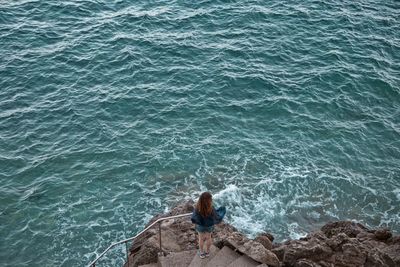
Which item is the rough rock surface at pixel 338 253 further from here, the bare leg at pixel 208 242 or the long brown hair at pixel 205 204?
the long brown hair at pixel 205 204

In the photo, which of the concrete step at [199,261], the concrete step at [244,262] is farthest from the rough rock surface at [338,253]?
the concrete step at [199,261]

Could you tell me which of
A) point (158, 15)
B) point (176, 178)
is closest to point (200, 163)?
point (176, 178)

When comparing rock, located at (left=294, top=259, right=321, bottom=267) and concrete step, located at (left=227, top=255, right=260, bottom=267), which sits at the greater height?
concrete step, located at (left=227, top=255, right=260, bottom=267)

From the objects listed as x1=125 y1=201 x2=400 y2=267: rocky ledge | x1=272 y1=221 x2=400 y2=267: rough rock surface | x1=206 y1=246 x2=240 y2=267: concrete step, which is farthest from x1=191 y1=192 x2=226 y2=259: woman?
x1=272 y1=221 x2=400 y2=267: rough rock surface

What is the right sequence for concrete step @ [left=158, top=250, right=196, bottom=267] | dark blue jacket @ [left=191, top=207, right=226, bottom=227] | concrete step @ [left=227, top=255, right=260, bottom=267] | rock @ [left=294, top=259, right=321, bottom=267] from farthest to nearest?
rock @ [left=294, top=259, right=321, bottom=267]
concrete step @ [left=158, top=250, right=196, bottom=267]
concrete step @ [left=227, top=255, right=260, bottom=267]
dark blue jacket @ [left=191, top=207, right=226, bottom=227]

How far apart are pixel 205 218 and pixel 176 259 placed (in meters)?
2.07

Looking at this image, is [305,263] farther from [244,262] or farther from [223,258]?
[223,258]

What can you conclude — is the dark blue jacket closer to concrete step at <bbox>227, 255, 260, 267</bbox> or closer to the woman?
the woman

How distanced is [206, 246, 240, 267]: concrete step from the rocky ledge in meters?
0.23

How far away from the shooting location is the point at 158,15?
133 ft

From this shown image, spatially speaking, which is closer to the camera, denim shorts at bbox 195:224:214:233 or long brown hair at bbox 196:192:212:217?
long brown hair at bbox 196:192:212:217

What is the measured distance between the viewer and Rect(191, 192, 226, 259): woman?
49.8 ft

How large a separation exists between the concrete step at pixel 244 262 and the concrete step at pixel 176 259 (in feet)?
5.16

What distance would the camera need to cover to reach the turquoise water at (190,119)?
82.3ft
